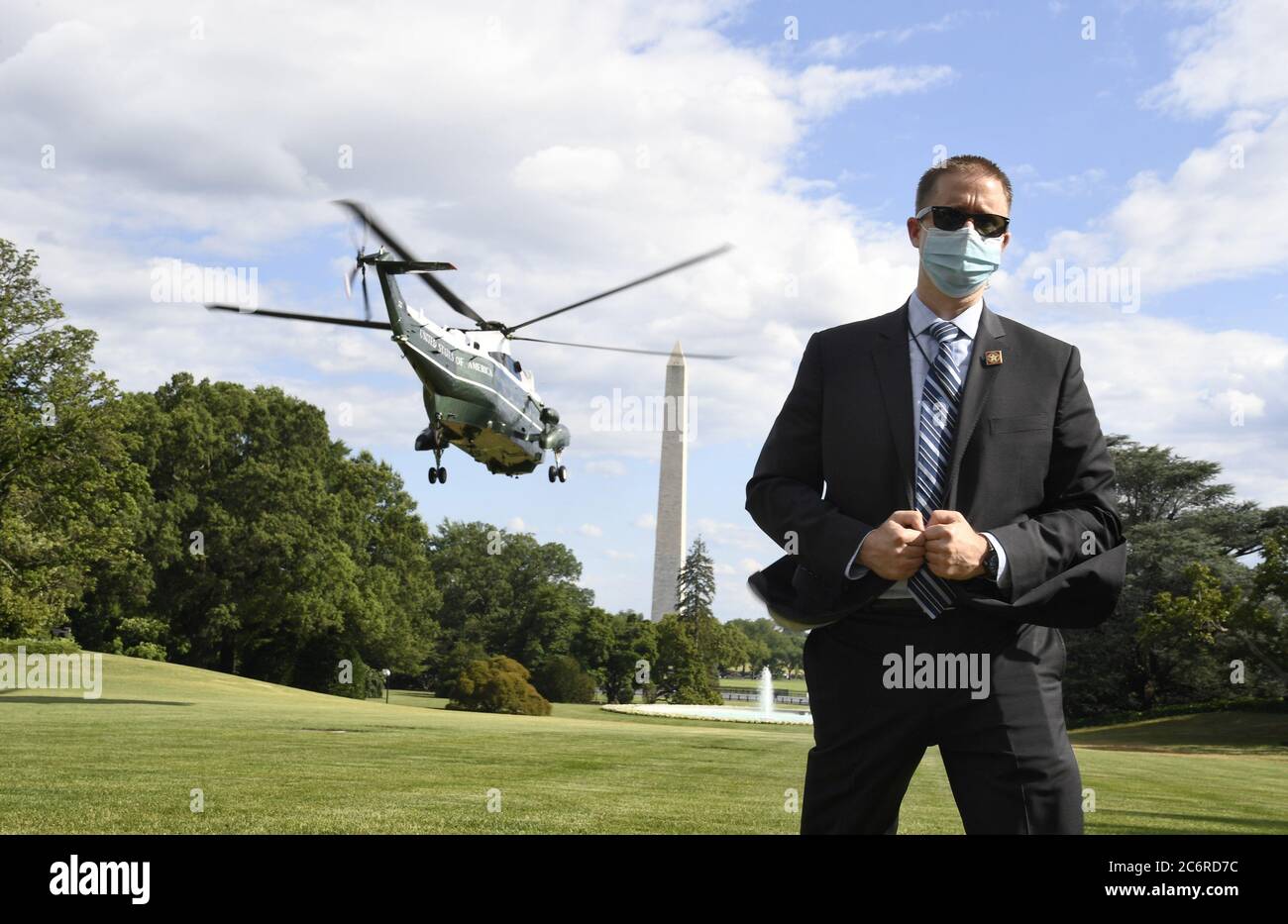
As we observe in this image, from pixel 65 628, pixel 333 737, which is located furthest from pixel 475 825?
pixel 65 628

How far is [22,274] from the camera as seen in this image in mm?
39594

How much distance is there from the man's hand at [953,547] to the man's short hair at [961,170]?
1.07 m

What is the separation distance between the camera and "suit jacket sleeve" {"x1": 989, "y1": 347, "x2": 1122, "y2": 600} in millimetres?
2971

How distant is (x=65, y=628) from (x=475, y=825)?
56429 millimetres

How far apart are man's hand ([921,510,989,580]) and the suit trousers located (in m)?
0.24

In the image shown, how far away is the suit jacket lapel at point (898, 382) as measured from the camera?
3.23 meters

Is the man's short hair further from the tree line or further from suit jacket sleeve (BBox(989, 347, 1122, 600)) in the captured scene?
the tree line

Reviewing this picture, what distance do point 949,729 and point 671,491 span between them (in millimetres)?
67230

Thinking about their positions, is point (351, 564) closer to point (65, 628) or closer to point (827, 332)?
point (65, 628)

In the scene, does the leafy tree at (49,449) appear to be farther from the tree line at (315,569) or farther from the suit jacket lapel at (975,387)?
the suit jacket lapel at (975,387)

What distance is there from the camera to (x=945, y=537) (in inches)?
112

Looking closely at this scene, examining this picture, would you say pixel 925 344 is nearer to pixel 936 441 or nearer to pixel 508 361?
pixel 936 441

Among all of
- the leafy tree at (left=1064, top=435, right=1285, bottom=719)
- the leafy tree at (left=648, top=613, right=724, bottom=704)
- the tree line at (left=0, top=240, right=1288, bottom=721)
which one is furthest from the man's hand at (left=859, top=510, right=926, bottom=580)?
the leafy tree at (left=648, top=613, right=724, bottom=704)

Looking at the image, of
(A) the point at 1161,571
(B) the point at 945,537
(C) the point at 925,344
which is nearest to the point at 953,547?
(B) the point at 945,537
